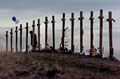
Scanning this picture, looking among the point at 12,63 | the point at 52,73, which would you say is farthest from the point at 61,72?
the point at 12,63

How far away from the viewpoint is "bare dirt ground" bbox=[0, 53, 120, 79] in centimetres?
1545

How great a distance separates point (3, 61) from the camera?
17875 millimetres

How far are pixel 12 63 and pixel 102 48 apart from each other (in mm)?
8384

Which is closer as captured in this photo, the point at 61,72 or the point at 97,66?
the point at 61,72

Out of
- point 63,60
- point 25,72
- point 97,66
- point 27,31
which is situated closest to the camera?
point 25,72

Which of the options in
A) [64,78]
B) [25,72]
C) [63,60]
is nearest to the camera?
[64,78]

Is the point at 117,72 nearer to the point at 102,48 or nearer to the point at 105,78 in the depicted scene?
the point at 105,78

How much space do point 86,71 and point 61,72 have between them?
118cm

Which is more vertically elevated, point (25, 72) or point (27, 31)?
point (27, 31)

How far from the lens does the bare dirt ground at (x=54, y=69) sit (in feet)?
50.7

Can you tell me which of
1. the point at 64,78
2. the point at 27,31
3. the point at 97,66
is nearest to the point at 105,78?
the point at 64,78

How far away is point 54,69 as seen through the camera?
623 inches

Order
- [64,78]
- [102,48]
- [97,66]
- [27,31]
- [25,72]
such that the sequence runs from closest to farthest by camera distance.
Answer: [64,78] → [25,72] → [97,66] → [102,48] → [27,31]

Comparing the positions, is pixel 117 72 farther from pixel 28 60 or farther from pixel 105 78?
pixel 28 60
